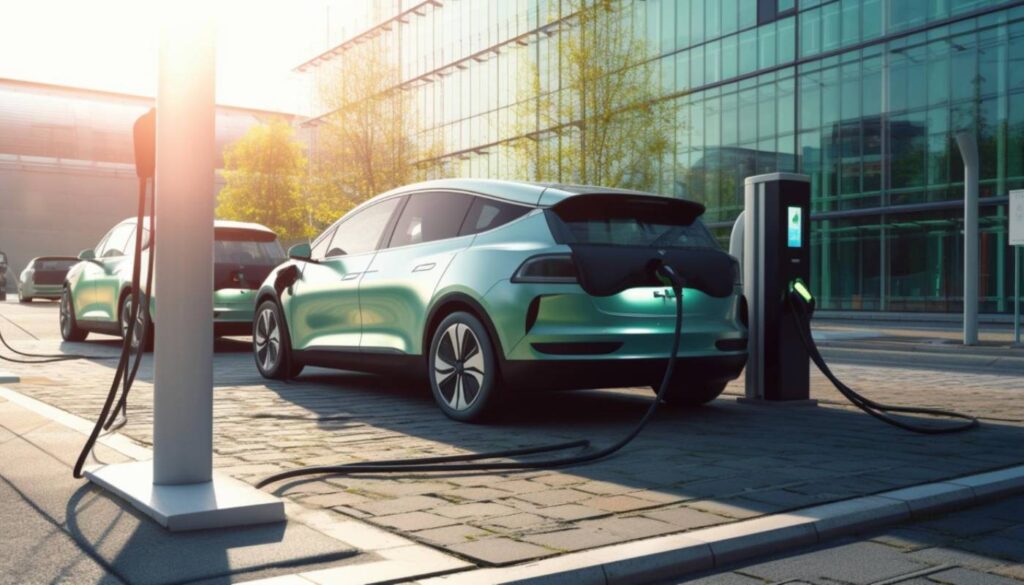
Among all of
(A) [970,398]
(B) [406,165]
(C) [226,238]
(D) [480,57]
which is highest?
(D) [480,57]

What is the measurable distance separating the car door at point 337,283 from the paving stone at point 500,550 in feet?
14.7

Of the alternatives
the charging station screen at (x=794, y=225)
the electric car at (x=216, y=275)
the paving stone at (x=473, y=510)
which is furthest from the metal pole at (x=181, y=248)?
the electric car at (x=216, y=275)

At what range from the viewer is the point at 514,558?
133 inches

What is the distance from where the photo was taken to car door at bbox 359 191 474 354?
7102 mm

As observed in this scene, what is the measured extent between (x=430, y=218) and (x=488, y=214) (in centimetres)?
Answer: 69

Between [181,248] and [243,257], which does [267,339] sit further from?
[181,248]

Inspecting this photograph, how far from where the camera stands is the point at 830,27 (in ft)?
102

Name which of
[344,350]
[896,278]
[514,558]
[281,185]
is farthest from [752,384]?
[281,185]

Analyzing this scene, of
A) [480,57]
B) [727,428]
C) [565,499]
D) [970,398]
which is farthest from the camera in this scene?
[480,57]

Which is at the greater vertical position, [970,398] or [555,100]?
[555,100]

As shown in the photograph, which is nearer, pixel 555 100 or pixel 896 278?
pixel 896 278

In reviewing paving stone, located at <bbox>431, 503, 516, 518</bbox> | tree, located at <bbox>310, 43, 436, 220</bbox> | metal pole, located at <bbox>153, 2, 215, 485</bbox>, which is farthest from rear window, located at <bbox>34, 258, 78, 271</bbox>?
paving stone, located at <bbox>431, 503, 516, 518</bbox>

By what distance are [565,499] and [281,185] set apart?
51.5m

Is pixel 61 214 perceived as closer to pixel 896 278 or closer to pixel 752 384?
pixel 896 278
